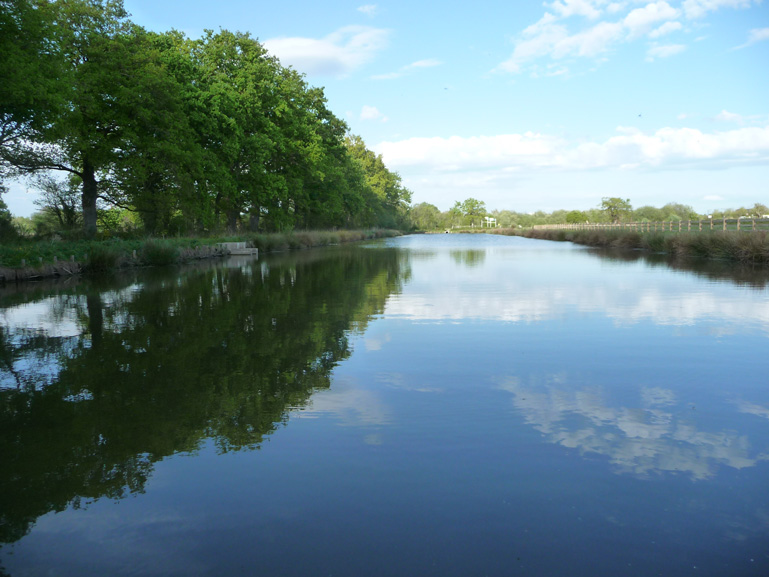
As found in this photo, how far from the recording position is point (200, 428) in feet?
15.6

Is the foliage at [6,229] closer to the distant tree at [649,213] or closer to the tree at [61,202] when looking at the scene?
the tree at [61,202]

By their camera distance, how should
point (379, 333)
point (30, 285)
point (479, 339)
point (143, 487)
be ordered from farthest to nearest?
point (30, 285) → point (379, 333) → point (479, 339) → point (143, 487)

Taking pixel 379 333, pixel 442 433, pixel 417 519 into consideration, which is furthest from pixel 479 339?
pixel 417 519

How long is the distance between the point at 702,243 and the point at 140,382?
94.5 feet

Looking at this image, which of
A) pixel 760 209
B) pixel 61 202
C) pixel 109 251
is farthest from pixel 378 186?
pixel 109 251

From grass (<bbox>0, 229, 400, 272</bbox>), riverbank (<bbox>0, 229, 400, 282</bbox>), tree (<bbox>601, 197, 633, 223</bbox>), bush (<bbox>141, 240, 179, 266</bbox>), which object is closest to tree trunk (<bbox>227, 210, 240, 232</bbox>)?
grass (<bbox>0, 229, 400, 272</bbox>)

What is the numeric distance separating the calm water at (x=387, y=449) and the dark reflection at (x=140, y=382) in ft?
0.10

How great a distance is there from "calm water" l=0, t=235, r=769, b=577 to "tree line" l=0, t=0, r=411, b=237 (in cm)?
1911

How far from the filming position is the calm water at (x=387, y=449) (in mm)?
2953

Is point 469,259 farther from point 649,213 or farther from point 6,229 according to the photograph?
point 649,213

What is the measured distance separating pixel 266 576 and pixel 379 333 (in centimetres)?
621

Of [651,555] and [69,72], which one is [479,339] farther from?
[69,72]

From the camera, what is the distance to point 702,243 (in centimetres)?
2919

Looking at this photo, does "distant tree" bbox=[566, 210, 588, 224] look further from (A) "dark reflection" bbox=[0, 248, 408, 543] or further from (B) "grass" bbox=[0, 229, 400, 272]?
(A) "dark reflection" bbox=[0, 248, 408, 543]
